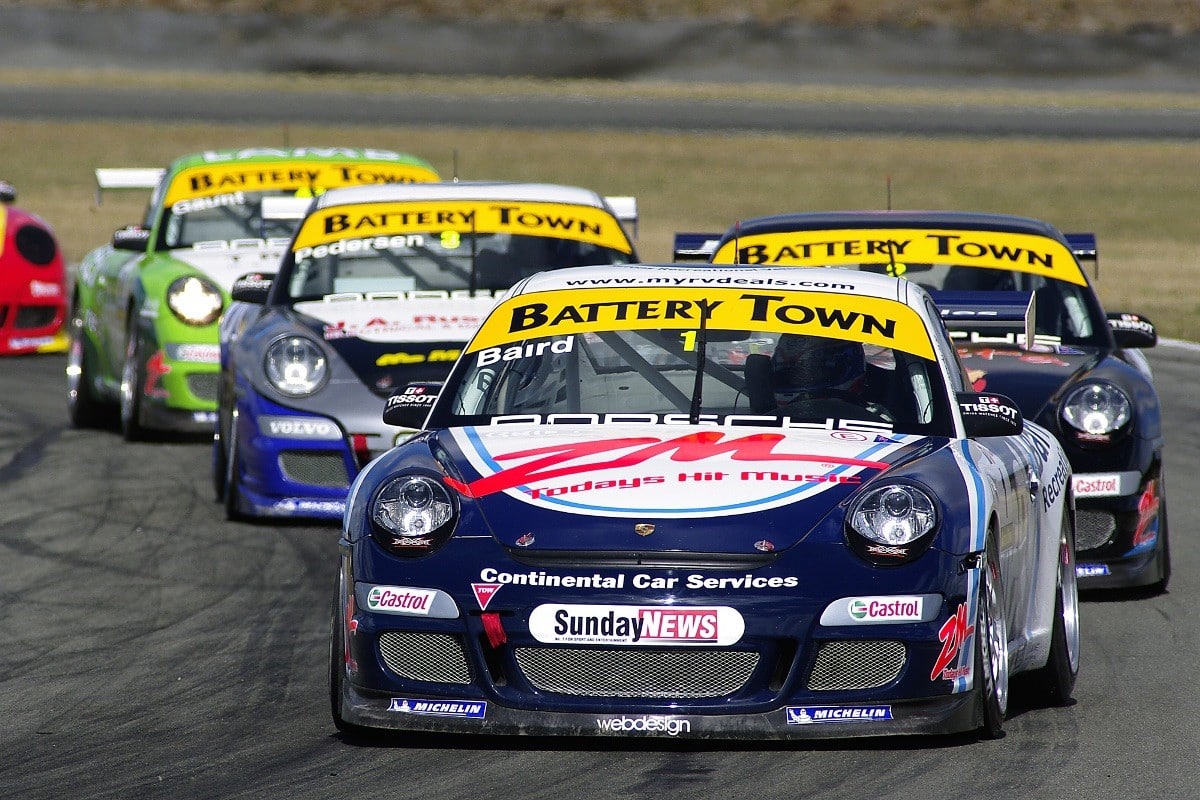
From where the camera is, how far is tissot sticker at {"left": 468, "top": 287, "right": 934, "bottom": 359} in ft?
21.3

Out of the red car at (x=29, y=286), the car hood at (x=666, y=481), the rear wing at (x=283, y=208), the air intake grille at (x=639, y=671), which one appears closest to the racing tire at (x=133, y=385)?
the rear wing at (x=283, y=208)

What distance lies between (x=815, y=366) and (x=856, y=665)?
1.23 m

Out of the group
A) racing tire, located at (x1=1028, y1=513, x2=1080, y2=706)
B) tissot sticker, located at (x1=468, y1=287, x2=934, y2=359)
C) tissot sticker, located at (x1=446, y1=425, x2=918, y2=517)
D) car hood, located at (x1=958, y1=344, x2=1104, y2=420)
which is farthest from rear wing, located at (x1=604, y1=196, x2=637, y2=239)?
tissot sticker, located at (x1=446, y1=425, x2=918, y2=517)

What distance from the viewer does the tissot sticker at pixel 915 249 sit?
9578mm

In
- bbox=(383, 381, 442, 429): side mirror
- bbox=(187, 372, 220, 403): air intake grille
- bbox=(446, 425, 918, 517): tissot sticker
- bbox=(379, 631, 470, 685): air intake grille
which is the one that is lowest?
bbox=(187, 372, 220, 403): air intake grille

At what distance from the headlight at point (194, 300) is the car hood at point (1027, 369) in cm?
406

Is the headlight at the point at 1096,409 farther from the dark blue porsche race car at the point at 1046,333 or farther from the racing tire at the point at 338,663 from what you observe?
the racing tire at the point at 338,663

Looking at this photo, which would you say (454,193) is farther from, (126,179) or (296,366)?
(126,179)

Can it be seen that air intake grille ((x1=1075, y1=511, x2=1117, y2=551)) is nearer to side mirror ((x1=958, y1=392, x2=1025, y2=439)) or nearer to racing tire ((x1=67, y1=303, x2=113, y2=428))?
side mirror ((x1=958, y1=392, x2=1025, y2=439))

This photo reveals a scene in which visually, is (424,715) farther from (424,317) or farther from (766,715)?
(424,317)

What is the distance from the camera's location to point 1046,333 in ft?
30.2

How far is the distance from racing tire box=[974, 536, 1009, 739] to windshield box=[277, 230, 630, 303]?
4940 mm

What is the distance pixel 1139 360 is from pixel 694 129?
87.9 ft

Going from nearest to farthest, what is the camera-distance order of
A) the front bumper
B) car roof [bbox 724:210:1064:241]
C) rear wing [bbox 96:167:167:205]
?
the front bumper → car roof [bbox 724:210:1064:241] → rear wing [bbox 96:167:167:205]
